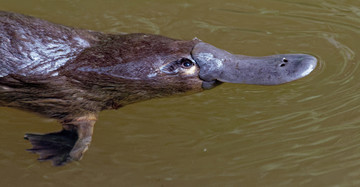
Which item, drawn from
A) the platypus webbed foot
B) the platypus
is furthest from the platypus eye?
the platypus webbed foot

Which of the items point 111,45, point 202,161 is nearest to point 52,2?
point 111,45

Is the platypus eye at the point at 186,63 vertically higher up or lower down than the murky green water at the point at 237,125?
higher up

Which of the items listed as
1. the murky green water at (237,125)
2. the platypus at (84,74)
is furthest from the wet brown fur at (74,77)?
the murky green water at (237,125)

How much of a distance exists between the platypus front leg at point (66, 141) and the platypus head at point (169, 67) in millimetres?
359

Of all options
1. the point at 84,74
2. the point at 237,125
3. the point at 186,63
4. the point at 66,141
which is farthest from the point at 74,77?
the point at 237,125

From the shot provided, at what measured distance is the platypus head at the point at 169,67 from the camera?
3861mm

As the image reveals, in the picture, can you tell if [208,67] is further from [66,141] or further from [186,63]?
[66,141]

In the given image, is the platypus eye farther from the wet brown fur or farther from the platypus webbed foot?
the platypus webbed foot

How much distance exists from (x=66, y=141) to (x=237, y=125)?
52.8 inches

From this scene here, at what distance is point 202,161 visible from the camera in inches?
148

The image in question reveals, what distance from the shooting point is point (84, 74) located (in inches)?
151

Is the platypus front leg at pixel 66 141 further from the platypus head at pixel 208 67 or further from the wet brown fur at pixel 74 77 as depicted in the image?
the platypus head at pixel 208 67

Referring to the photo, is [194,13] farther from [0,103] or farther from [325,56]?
[0,103]

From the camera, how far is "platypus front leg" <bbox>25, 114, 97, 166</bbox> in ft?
12.3
